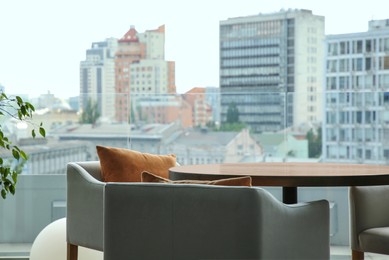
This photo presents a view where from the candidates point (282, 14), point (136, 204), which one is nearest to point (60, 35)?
point (136, 204)

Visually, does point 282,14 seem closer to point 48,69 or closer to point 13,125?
point 48,69

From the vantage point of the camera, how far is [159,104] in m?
5.70

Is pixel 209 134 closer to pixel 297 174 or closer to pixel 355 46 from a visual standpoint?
pixel 297 174

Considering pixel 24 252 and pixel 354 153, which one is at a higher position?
pixel 354 153

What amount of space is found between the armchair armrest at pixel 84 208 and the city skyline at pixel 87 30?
1.86 m

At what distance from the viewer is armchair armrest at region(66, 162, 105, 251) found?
3516 mm

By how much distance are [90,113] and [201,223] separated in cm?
335

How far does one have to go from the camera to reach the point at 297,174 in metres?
3.20

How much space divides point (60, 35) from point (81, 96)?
3177 mm

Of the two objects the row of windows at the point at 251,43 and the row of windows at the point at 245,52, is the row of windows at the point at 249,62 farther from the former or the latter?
the row of windows at the point at 251,43

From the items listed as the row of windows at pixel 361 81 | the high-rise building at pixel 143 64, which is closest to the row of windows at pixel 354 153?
the row of windows at pixel 361 81

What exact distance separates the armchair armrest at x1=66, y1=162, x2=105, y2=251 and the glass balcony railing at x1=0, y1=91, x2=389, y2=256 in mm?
1538

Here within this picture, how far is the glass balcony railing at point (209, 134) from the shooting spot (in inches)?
204

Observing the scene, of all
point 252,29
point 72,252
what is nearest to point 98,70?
point 252,29
